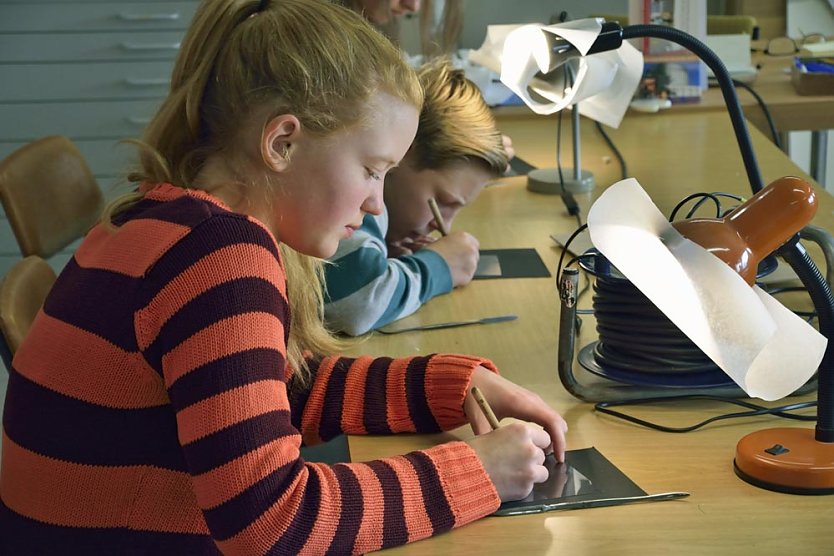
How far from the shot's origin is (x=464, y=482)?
863 millimetres

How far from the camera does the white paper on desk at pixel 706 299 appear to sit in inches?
27.8

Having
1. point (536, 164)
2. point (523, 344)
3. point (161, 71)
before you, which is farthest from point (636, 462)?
point (161, 71)

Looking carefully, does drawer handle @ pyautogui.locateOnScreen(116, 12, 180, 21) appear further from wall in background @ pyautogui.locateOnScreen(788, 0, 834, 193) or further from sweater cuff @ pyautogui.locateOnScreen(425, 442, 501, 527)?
sweater cuff @ pyautogui.locateOnScreen(425, 442, 501, 527)

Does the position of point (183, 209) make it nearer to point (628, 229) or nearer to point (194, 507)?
point (194, 507)

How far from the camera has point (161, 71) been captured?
11.9ft

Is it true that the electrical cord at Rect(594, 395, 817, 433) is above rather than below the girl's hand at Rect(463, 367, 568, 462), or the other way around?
below

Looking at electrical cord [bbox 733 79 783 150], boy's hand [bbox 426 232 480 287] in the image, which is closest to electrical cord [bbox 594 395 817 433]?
A: boy's hand [bbox 426 232 480 287]

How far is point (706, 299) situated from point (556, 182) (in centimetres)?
126

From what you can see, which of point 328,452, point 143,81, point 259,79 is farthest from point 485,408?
point 143,81

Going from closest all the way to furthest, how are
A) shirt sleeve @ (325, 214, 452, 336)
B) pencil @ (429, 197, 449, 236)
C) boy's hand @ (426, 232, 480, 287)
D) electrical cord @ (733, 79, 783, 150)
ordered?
shirt sleeve @ (325, 214, 452, 336), boy's hand @ (426, 232, 480, 287), pencil @ (429, 197, 449, 236), electrical cord @ (733, 79, 783, 150)

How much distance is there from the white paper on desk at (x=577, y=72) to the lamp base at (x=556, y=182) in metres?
0.13

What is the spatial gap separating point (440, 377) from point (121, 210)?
35 cm

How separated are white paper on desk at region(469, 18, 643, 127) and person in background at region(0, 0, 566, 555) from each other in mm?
315

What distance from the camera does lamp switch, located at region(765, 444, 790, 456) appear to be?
34.1 inches
